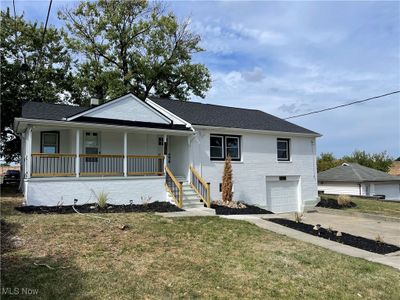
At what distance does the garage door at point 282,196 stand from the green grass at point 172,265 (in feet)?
33.8

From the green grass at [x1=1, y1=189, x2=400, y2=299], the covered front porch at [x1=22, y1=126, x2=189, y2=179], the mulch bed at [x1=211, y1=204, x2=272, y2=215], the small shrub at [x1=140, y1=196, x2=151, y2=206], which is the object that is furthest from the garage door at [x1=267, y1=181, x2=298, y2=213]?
the green grass at [x1=1, y1=189, x2=400, y2=299]

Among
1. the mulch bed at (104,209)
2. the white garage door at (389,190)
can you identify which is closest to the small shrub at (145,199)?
the mulch bed at (104,209)

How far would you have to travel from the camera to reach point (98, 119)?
1521 cm

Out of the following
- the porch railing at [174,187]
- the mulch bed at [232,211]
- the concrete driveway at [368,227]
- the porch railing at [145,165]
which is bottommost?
the concrete driveway at [368,227]

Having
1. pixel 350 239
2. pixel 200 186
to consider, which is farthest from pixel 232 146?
pixel 350 239

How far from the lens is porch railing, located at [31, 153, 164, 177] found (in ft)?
45.9

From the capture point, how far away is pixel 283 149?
2098 centimetres

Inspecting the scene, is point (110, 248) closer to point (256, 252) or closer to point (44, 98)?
point (256, 252)

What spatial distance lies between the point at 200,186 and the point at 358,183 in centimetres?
2043

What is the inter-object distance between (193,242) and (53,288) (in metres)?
3.91

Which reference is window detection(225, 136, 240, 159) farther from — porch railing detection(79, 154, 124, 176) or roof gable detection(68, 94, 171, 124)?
porch railing detection(79, 154, 124, 176)

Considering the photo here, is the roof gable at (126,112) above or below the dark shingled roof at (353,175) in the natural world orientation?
above

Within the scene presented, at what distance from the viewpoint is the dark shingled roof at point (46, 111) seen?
1411cm

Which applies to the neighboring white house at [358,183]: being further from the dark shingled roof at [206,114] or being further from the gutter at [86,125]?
the gutter at [86,125]
